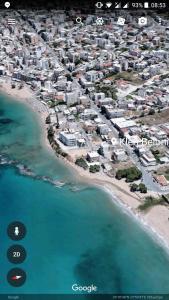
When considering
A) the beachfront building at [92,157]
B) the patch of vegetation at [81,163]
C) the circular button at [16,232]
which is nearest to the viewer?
the circular button at [16,232]

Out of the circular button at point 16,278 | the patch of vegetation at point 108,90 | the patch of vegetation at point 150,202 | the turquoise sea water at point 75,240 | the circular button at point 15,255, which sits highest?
the circular button at point 15,255

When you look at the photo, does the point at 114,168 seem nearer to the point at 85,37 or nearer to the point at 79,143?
the point at 79,143

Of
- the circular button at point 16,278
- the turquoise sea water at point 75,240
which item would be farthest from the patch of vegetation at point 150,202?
the circular button at point 16,278

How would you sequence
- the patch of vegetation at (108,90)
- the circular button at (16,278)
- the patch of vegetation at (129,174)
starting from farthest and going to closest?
the patch of vegetation at (108,90) → the patch of vegetation at (129,174) → the circular button at (16,278)

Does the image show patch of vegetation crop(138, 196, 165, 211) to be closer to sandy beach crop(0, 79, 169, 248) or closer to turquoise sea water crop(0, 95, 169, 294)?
sandy beach crop(0, 79, 169, 248)

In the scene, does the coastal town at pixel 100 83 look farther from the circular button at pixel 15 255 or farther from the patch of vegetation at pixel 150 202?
the circular button at pixel 15 255

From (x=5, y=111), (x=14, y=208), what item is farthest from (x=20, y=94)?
(x=14, y=208)

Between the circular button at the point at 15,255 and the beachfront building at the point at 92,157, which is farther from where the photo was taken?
the beachfront building at the point at 92,157

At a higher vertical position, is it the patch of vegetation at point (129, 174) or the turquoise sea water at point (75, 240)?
the turquoise sea water at point (75, 240)
